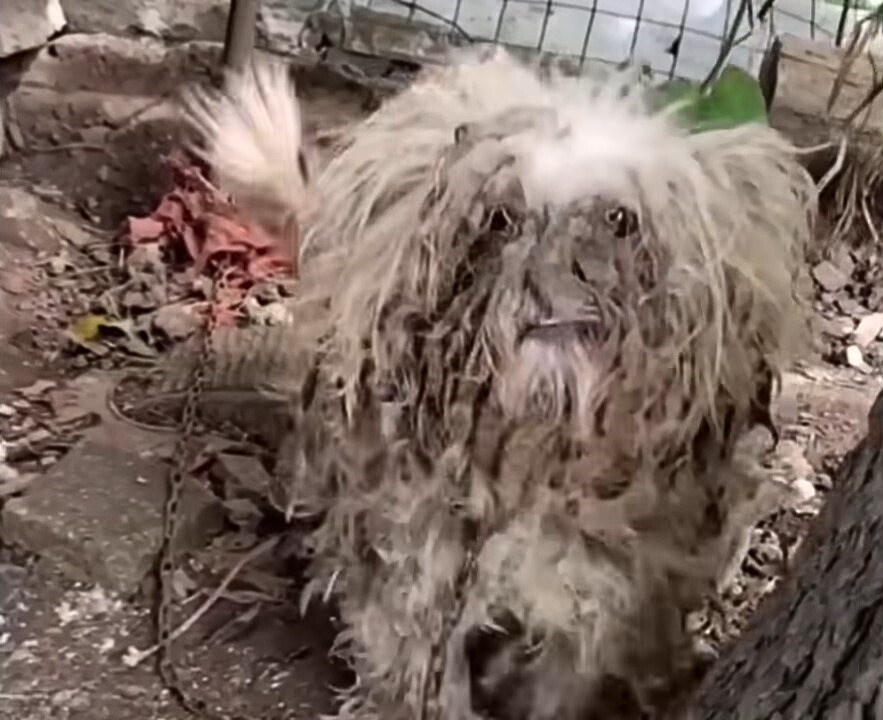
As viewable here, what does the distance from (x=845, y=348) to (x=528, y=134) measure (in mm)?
963

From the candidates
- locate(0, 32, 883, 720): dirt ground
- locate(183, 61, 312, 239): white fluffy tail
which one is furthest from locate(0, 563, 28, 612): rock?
locate(183, 61, 312, 239): white fluffy tail

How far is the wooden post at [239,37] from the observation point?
2.16 metres

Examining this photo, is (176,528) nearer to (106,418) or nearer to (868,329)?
(106,418)

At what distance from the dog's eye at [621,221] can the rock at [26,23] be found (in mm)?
1240

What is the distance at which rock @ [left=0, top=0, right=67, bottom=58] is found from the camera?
226cm

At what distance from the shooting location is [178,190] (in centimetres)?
217

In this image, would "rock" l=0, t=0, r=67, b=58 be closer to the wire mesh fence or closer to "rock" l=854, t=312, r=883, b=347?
the wire mesh fence

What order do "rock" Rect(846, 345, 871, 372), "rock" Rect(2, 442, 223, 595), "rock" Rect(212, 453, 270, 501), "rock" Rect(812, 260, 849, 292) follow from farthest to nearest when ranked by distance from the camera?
1. "rock" Rect(812, 260, 849, 292)
2. "rock" Rect(846, 345, 871, 372)
3. "rock" Rect(212, 453, 270, 501)
4. "rock" Rect(2, 442, 223, 595)

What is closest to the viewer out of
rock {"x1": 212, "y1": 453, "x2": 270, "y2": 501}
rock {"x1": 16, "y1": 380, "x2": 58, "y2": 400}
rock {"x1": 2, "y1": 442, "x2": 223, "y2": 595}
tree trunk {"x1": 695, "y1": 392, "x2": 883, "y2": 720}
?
tree trunk {"x1": 695, "y1": 392, "x2": 883, "y2": 720}

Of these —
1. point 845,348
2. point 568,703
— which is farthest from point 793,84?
point 568,703

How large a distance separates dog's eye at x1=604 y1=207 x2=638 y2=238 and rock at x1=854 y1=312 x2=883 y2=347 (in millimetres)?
973

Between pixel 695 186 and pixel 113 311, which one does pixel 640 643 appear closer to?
pixel 695 186

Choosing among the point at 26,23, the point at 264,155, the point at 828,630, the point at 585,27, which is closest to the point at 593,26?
the point at 585,27

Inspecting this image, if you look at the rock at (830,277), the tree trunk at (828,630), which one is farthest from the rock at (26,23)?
the tree trunk at (828,630)
